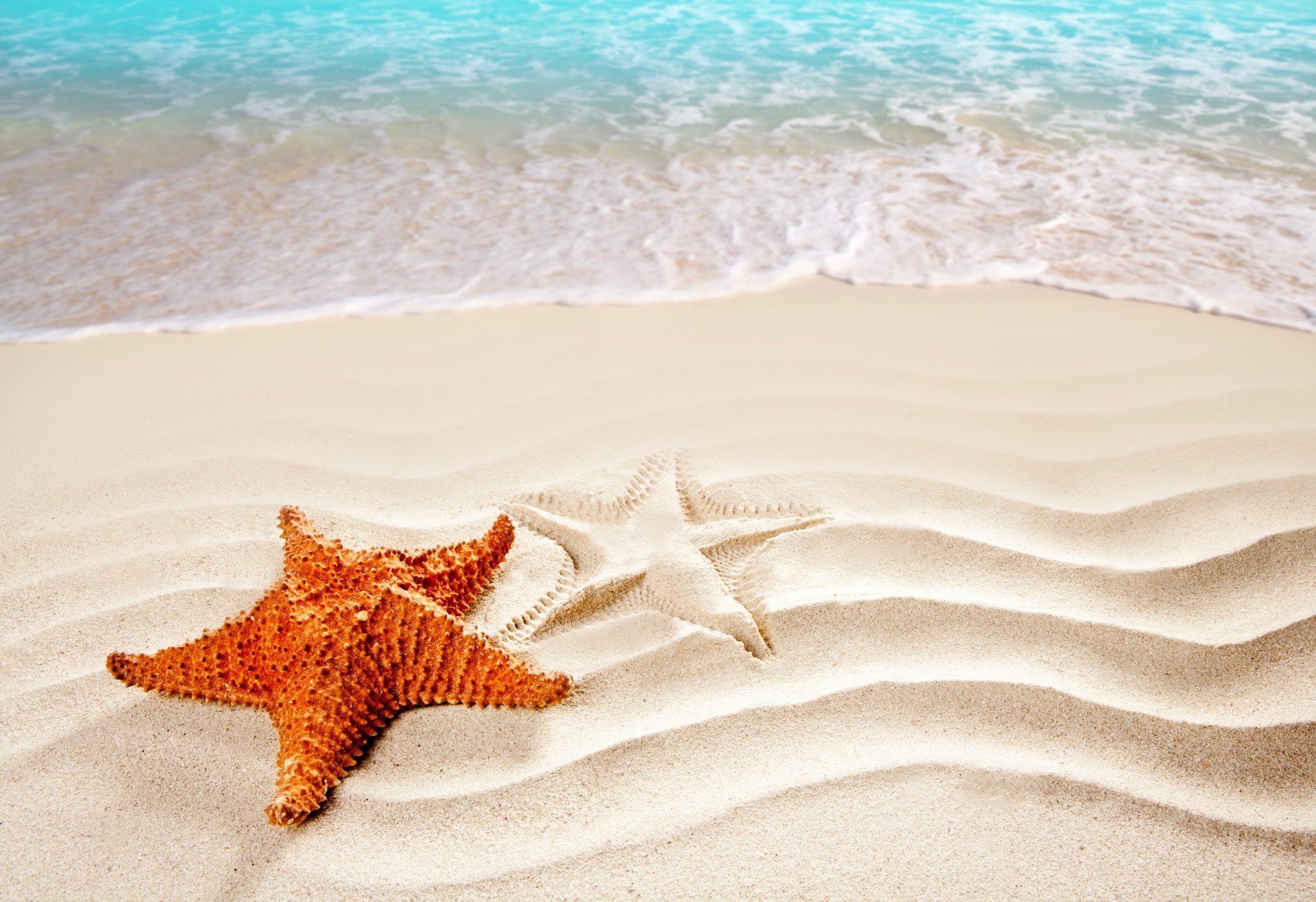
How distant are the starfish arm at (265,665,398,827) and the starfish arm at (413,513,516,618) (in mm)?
338

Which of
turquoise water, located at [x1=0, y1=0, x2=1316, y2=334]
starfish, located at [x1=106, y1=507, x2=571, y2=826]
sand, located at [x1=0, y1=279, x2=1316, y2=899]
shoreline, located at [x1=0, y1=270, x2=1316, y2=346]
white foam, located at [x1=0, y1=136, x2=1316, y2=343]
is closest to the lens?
sand, located at [x1=0, y1=279, x2=1316, y2=899]

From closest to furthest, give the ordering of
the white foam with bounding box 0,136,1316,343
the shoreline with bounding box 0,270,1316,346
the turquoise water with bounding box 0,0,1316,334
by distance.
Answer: the shoreline with bounding box 0,270,1316,346
the white foam with bounding box 0,136,1316,343
the turquoise water with bounding box 0,0,1316,334

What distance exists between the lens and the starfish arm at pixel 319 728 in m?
2.10

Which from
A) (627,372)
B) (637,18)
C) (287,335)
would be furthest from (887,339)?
(637,18)

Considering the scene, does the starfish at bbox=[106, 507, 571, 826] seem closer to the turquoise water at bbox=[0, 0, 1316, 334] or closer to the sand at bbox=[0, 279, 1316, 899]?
the sand at bbox=[0, 279, 1316, 899]

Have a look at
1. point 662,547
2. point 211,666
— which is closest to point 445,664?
point 211,666

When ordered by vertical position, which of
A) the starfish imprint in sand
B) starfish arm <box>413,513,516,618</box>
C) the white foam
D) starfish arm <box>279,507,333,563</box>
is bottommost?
the white foam

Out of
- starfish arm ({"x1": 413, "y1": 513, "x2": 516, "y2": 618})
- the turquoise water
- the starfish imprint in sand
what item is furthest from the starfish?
the turquoise water

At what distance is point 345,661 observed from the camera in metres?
2.31

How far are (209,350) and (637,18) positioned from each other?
12842 mm

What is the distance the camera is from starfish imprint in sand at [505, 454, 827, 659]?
2674 mm

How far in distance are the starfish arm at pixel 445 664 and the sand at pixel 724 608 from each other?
0.26 feet

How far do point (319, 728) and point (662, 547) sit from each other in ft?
3.87

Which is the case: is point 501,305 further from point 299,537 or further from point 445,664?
point 445,664
